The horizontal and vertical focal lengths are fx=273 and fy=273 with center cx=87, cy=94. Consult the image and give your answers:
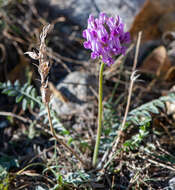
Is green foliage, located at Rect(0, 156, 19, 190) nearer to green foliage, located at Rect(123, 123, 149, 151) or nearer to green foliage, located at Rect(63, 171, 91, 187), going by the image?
green foliage, located at Rect(63, 171, 91, 187)

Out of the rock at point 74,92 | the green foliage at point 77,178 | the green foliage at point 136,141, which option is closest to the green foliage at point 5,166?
the green foliage at point 77,178

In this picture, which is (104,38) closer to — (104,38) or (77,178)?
(104,38)

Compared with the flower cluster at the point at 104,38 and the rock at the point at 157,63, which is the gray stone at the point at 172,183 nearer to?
the flower cluster at the point at 104,38

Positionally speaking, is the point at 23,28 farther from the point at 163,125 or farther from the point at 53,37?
the point at 163,125

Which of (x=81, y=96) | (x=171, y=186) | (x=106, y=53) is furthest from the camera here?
(x=81, y=96)

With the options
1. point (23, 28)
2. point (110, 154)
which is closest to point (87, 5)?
point (23, 28)

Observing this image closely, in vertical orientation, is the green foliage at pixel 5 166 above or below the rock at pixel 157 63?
below

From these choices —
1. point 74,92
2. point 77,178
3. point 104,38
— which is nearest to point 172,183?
point 77,178
